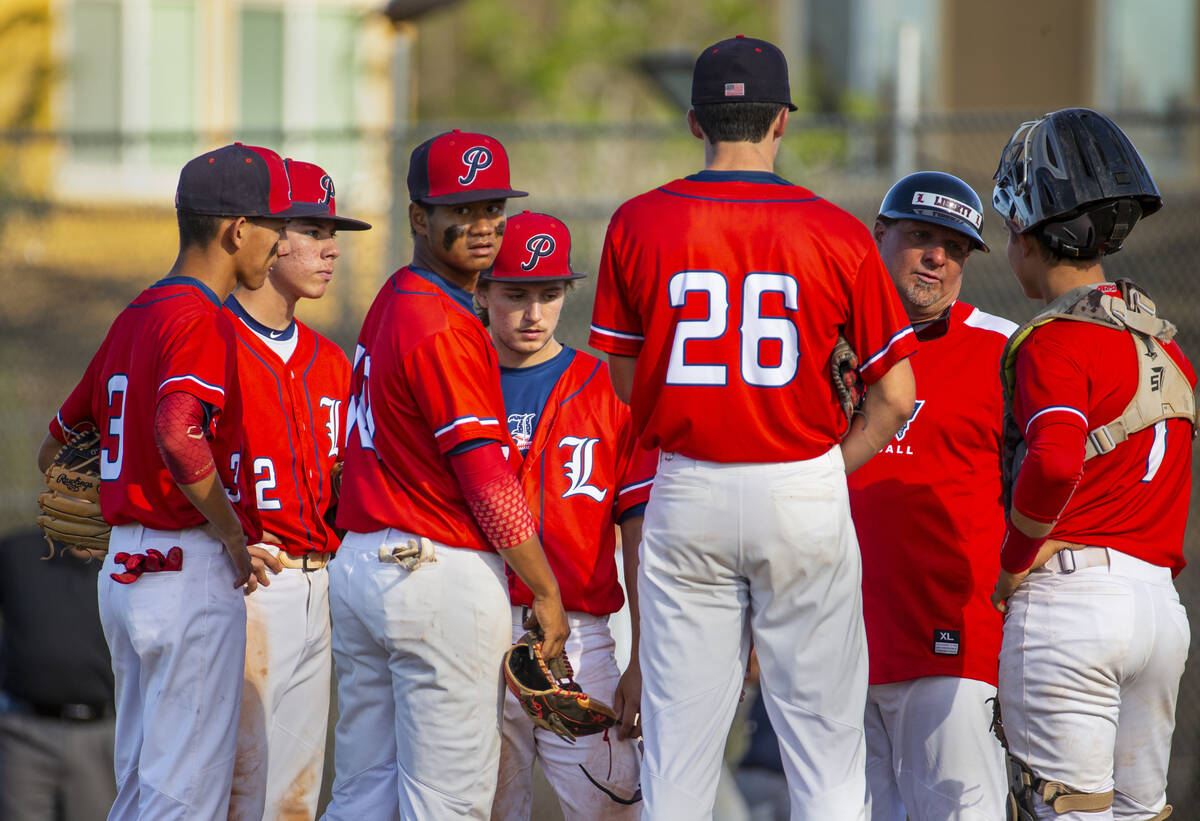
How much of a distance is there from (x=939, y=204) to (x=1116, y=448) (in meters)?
1.11

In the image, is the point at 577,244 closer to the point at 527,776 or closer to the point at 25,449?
the point at 25,449

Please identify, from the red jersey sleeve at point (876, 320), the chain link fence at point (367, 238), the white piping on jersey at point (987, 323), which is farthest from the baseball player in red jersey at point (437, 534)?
the chain link fence at point (367, 238)

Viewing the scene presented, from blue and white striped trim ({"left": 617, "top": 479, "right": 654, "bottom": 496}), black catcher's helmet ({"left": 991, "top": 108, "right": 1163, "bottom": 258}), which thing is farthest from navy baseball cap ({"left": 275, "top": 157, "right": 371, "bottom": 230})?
black catcher's helmet ({"left": 991, "top": 108, "right": 1163, "bottom": 258})

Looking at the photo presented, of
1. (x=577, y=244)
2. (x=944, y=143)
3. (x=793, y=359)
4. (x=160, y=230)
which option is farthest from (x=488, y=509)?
(x=944, y=143)

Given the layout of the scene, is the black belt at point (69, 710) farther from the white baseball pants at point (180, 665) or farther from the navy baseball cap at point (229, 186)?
the navy baseball cap at point (229, 186)

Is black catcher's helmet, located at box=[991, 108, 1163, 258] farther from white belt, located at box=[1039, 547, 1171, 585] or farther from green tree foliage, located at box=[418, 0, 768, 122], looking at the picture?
green tree foliage, located at box=[418, 0, 768, 122]

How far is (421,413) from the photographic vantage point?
12.2 feet

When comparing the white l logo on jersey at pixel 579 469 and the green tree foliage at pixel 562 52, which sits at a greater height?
the green tree foliage at pixel 562 52

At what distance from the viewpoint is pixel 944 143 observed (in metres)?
13.3

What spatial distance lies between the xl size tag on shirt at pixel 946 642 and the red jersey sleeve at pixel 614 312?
55.9 inches

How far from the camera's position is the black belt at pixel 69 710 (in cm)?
579

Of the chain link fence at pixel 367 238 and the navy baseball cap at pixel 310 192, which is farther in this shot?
the chain link fence at pixel 367 238

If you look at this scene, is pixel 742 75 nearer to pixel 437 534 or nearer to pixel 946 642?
pixel 437 534

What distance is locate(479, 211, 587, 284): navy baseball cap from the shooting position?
4188 millimetres
